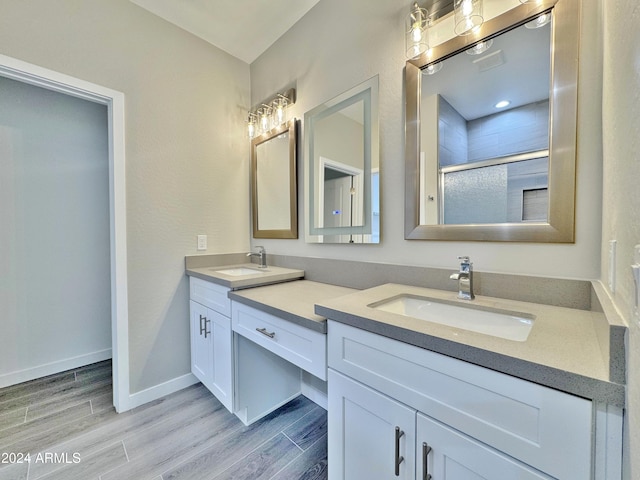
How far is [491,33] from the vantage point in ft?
3.44

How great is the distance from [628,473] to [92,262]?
3.22 meters

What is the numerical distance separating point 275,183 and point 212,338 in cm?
121

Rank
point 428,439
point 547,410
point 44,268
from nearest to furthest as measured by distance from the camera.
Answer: point 547,410 < point 428,439 < point 44,268

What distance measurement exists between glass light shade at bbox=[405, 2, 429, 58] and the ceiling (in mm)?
852

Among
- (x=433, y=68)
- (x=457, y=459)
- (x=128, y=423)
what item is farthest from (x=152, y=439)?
(x=433, y=68)

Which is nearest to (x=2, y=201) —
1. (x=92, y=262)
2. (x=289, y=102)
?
(x=92, y=262)

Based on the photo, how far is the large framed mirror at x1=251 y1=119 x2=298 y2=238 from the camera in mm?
1947

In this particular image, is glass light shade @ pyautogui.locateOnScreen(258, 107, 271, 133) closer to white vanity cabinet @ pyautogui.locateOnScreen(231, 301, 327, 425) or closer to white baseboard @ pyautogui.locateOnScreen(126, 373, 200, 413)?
white vanity cabinet @ pyautogui.locateOnScreen(231, 301, 327, 425)

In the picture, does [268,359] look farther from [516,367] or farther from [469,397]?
[516,367]

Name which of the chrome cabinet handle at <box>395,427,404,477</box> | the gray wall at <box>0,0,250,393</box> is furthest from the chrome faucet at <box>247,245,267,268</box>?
the chrome cabinet handle at <box>395,427,404,477</box>

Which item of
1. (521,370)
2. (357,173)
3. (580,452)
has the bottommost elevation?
(580,452)

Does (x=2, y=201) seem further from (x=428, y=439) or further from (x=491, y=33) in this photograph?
(x=491, y=33)

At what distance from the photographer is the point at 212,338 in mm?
1732

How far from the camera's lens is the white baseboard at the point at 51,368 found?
2018 mm
